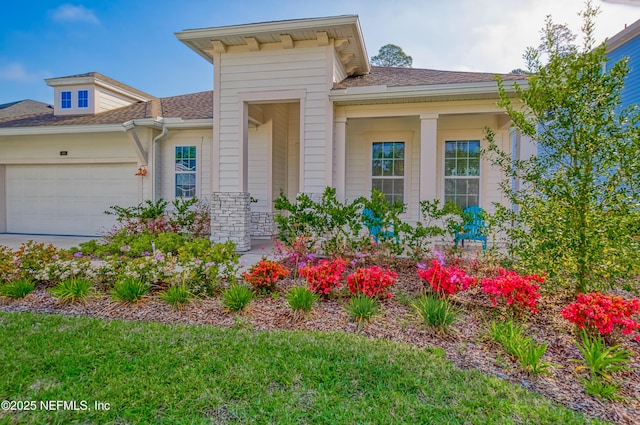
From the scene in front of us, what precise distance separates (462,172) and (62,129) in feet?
35.7

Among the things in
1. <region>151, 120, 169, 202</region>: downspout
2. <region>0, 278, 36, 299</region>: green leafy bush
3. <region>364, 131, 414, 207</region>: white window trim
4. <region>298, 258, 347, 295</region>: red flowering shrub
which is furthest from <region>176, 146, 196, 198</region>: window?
<region>298, 258, 347, 295</region>: red flowering shrub

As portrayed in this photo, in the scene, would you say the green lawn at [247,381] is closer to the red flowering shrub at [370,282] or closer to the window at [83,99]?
the red flowering shrub at [370,282]

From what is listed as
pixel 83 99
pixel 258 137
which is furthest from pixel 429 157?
pixel 83 99

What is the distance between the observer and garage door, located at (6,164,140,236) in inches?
391

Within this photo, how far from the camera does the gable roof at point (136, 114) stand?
9.73 m

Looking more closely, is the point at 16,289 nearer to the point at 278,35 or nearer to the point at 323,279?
the point at 323,279

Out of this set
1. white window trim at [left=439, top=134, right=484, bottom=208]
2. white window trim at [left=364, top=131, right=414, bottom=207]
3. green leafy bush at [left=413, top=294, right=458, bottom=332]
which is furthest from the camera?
white window trim at [left=364, top=131, right=414, bottom=207]

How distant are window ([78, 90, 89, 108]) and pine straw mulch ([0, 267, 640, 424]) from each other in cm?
820

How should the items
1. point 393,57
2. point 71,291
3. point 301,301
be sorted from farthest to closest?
point 393,57 → point 71,291 → point 301,301

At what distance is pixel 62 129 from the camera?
9.41 metres

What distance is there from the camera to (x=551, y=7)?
4.07 metres

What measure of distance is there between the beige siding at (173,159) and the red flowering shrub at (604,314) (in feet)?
28.2

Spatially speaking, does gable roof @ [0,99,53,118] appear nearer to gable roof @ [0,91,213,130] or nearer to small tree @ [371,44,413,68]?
gable roof @ [0,91,213,130]

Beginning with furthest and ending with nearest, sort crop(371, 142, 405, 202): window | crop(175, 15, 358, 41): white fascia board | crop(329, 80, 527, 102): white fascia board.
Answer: crop(371, 142, 405, 202): window < crop(175, 15, 358, 41): white fascia board < crop(329, 80, 527, 102): white fascia board
